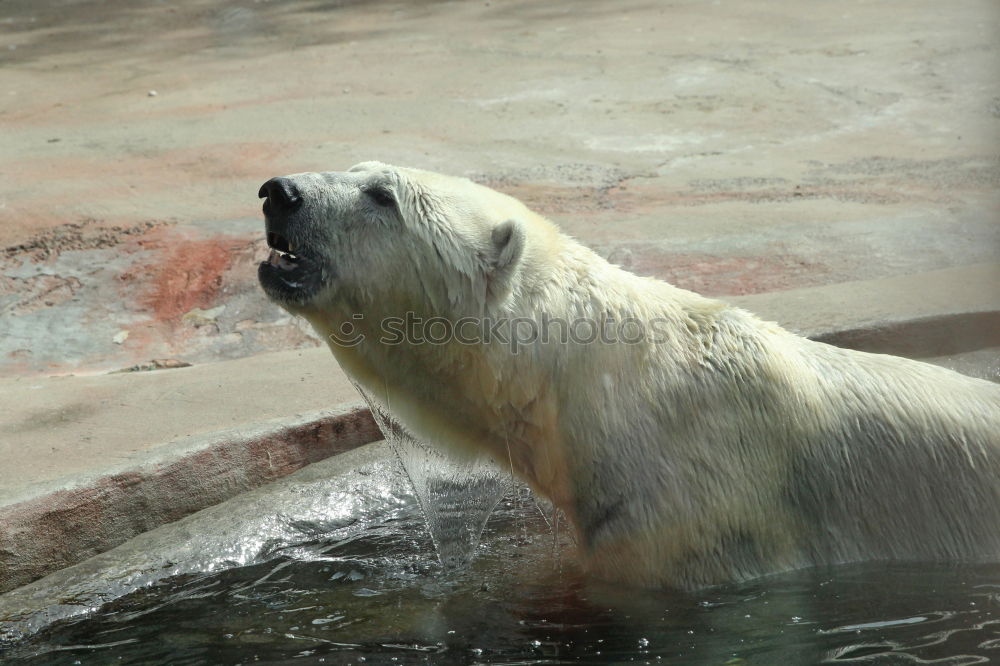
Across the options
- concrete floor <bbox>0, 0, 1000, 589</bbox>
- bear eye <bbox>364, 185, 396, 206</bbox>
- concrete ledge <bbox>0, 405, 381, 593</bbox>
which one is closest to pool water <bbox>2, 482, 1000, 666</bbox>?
concrete ledge <bbox>0, 405, 381, 593</bbox>

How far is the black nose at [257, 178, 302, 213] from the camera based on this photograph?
2.80 metres

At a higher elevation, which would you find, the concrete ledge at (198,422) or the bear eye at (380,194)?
the bear eye at (380,194)

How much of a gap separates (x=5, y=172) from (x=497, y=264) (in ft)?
18.6

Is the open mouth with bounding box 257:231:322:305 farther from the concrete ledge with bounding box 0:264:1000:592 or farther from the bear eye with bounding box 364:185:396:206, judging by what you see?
the concrete ledge with bounding box 0:264:1000:592

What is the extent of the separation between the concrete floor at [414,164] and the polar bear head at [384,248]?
38.4 inches

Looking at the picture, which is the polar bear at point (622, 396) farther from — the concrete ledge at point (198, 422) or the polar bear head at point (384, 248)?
the concrete ledge at point (198, 422)

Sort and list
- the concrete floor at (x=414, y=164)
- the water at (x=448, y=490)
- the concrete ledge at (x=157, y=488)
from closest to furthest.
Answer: the concrete ledge at (x=157, y=488), the water at (x=448, y=490), the concrete floor at (x=414, y=164)

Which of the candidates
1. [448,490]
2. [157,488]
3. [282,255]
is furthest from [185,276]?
[282,255]

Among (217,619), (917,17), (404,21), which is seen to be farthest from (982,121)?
(217,619)

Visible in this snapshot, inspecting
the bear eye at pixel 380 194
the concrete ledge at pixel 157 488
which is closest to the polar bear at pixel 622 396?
the bear eye at pixel 380 194

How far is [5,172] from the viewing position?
7.36m

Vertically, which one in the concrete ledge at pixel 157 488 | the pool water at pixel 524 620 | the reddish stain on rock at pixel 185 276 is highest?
the reddish stain on rock at pixel 185 276

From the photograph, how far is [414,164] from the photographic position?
7.32m

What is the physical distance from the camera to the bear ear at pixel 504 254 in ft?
8.91
